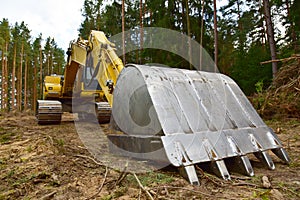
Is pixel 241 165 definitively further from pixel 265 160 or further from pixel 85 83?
pixel 85 83

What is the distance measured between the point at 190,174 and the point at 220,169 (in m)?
0.27

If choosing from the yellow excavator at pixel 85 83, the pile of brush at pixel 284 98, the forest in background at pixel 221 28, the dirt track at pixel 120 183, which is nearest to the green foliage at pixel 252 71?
the forest in background at pixel 221 28

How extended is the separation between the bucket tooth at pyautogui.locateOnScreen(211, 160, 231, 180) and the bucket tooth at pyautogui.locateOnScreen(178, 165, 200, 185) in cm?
21

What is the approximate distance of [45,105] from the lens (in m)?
6.82

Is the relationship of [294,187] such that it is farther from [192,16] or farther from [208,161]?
[192,16]

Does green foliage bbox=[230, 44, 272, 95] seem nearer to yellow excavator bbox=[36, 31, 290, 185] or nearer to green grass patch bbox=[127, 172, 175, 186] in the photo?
yellow excavator bbox=[36, 31, 290, 185]

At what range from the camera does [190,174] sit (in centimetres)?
174

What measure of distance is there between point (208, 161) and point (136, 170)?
592mm

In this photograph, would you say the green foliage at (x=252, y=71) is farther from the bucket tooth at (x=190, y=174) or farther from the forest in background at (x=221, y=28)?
the bucket tooth at (x=190, y=174)

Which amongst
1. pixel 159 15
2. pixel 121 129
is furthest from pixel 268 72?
pixel 121 129

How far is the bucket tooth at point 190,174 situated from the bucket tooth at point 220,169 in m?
0.21

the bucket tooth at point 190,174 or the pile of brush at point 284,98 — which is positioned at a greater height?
the pile of brush at point 284,98

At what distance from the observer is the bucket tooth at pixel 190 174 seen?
1701 millimetres

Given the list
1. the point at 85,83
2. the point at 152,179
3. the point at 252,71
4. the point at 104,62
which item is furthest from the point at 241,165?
the point at 252,71
